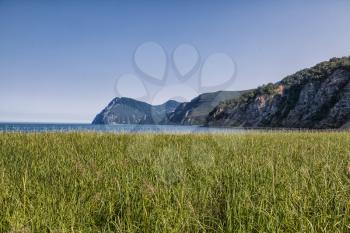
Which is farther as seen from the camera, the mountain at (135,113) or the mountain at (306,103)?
the mountain at (306,103)

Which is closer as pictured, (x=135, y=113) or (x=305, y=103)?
(x=135, y=113)

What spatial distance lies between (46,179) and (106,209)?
179 cm

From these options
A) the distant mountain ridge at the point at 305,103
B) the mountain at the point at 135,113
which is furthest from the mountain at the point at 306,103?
the mountain at the point at 135,113

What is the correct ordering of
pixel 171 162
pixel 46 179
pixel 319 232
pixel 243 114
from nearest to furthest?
pixel 319 232 < pixel 46 179 < pixel 171 162 < pixel 243 114

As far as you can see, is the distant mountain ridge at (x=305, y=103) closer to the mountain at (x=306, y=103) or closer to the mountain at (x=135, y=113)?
the mountain at (x=306, y=103)

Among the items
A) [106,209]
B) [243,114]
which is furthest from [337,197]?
[243,114]

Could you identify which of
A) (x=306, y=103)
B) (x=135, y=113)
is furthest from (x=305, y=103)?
(x=135, y=113)

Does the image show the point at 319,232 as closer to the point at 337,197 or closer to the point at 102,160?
the point at 337,197

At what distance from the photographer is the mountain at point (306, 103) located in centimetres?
7800

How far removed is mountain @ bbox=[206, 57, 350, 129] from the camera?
78000 millimetres

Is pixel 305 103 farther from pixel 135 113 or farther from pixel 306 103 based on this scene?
pixel 135 113

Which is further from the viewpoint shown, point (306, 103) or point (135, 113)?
point (306, 103)

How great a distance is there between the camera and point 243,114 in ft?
408

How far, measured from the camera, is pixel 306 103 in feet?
301
